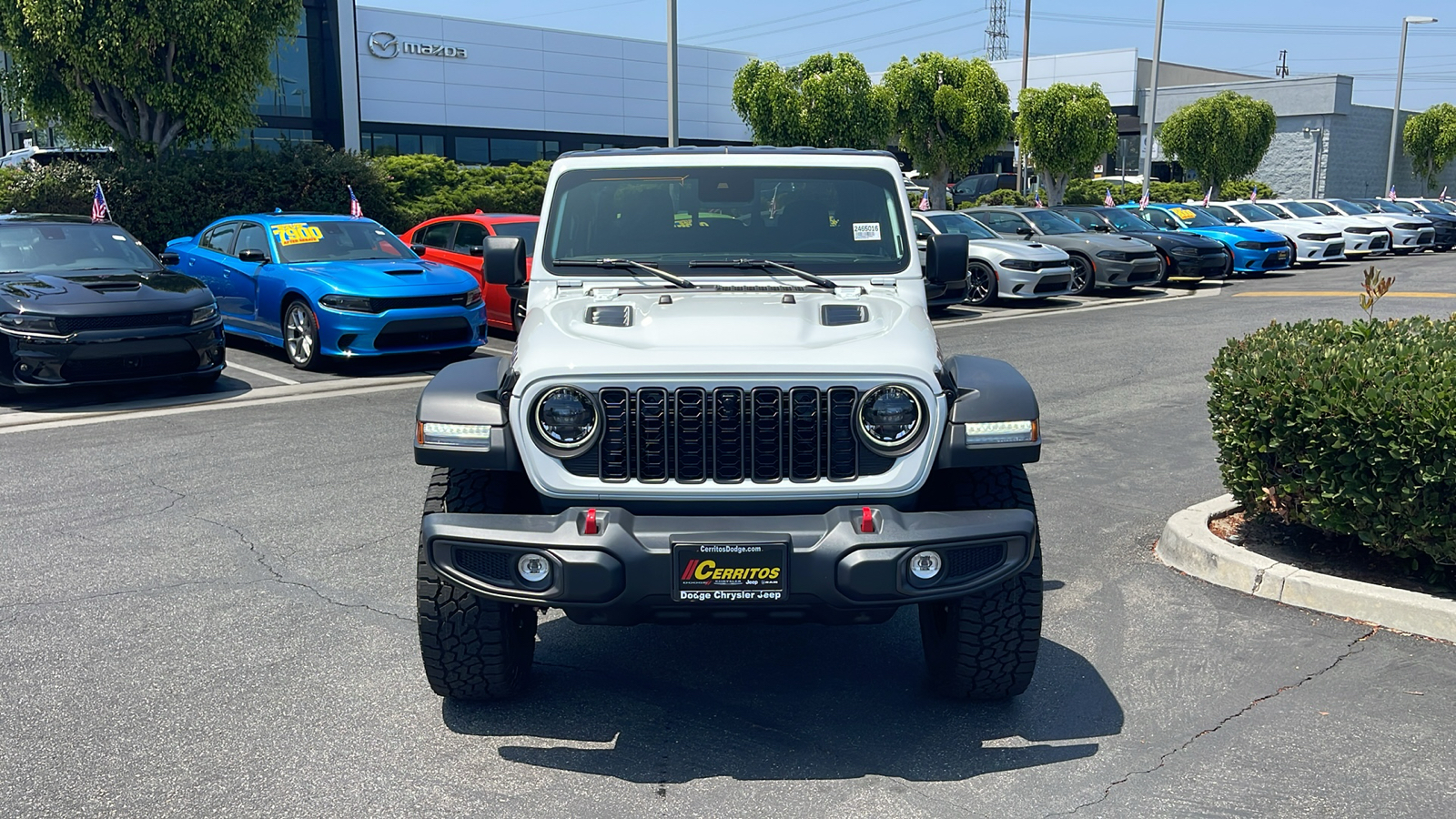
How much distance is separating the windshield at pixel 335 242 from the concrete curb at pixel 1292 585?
9.38 metres

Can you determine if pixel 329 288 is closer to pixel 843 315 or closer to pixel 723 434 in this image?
pixel 843 315

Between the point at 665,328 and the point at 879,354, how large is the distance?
2.39 ft

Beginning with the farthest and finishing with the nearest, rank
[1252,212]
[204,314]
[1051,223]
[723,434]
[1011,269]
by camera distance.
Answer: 1. [1252,212]
2. [1051,223]
3. [1011,269]
4. [204,314]
5. [723,434]

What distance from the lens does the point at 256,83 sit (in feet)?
68.6

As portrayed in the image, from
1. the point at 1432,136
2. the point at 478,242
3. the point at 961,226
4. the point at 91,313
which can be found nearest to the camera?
the point at 91,313

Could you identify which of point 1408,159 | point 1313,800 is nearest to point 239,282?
point 1313,800

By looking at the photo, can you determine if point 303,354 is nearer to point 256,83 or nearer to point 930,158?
point 256,83

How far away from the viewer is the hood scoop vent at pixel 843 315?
4312 mm

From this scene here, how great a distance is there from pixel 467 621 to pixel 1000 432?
1841 mm

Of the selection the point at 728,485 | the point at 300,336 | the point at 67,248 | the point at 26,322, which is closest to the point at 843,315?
the point at 728,485

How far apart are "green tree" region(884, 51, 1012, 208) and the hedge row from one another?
44.5 feet

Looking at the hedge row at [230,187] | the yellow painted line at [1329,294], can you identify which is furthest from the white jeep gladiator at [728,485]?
the yellow painted line at [1329,294]

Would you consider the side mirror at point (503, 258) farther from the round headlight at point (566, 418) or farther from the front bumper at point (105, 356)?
the front bumper at point (105, 356)

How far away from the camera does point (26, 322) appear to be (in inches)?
393
